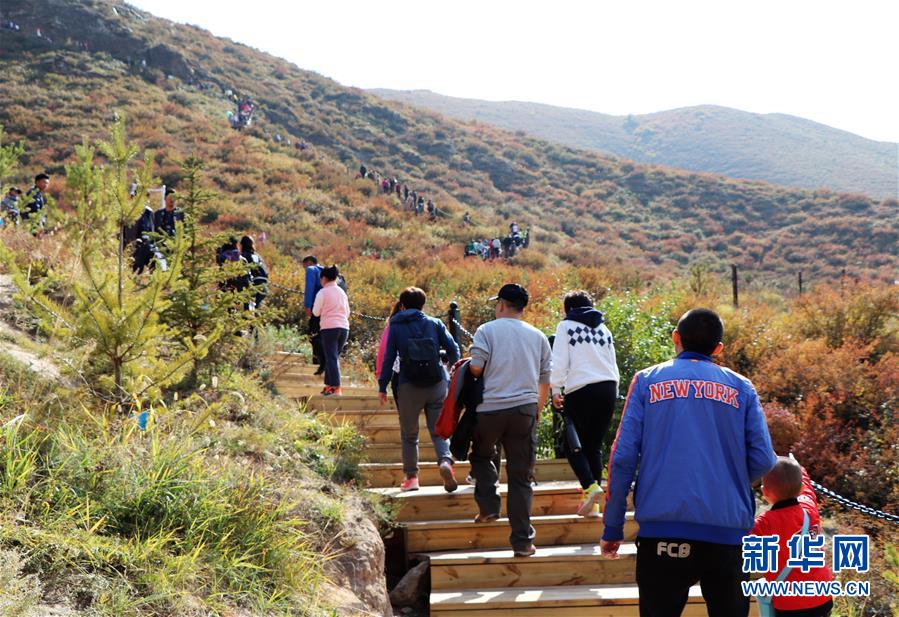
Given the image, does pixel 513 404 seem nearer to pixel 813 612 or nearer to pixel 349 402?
pixel 813 612

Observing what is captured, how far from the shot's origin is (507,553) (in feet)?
19.8

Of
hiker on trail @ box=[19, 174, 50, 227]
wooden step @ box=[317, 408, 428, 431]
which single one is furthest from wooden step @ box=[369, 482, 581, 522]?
hiker on trail @ box=[19, 174, 50, 227]

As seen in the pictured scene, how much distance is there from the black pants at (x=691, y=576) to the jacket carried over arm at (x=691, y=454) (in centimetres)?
5

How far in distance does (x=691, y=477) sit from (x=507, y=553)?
117 inches

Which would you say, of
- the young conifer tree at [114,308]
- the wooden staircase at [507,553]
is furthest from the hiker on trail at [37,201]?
the wooden staircase at [507,553]

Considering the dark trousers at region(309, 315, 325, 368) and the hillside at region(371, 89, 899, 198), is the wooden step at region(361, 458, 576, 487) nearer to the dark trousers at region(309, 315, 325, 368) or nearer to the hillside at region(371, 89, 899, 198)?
the dark trousers at region(309, 315, 325, 368)

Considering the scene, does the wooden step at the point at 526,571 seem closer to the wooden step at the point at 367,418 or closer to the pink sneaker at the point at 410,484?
the pink sneaker at the point at 410,484

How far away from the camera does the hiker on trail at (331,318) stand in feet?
31.8

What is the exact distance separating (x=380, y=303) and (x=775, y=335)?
7.54m

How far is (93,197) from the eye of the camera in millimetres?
5992

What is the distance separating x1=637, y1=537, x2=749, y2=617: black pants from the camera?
3340 millimetres

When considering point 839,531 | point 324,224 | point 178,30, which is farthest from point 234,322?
point 178,30

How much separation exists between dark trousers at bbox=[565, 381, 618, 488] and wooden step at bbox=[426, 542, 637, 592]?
2.44 ft

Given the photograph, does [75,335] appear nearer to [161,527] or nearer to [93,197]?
[93,197]
